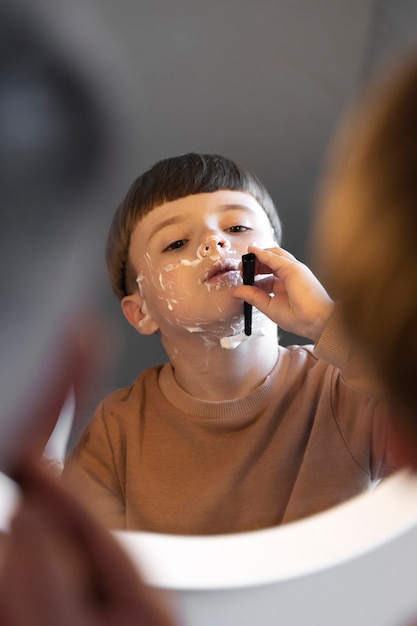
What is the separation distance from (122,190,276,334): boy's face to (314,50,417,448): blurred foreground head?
432 millimetres

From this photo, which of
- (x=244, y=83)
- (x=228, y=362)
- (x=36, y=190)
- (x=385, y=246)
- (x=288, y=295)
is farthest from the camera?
(x=244, y=83)

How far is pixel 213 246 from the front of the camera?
0.75 meters

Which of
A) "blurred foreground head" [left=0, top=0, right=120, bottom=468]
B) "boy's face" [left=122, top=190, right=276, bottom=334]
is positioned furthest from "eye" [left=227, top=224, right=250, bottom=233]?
"blurred foreground head" [left=0, top=0, right=120, bottom=468]

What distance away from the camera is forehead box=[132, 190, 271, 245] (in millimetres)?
801

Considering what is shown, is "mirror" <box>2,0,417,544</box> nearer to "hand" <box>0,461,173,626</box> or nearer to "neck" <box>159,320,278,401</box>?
"neck" <box>159,320,278,401</box>

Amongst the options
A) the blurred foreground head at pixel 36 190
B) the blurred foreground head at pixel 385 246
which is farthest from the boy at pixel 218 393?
the blurred foreground head at pixel 385 246

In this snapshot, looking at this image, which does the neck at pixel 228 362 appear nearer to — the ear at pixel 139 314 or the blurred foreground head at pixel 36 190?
the ear at pixel 139 314

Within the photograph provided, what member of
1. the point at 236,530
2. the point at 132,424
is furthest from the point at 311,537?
the point at 132,424

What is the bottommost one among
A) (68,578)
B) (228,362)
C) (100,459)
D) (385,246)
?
(100,459)

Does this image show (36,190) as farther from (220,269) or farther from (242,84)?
(242,84)

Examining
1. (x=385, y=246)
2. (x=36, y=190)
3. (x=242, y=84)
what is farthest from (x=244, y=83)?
(x=385, y=246)

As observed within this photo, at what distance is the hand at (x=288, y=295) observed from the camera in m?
0.66

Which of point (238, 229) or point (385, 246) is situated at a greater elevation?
point (385, 246)

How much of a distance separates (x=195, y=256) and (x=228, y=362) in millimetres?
130
